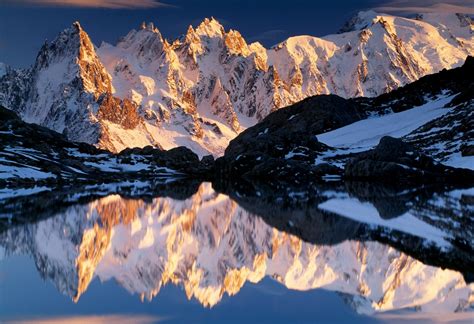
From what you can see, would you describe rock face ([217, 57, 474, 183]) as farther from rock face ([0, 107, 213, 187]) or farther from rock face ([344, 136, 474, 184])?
rock face ([0, 107, 213, 187])

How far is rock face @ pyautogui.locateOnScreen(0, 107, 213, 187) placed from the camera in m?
113

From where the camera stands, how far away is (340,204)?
220 feet

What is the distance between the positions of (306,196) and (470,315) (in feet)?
190

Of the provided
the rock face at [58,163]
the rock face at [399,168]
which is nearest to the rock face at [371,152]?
the rock face at [399,168]

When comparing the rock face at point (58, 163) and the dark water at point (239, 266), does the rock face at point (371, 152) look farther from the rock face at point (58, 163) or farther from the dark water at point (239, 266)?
the dark water at point (239, 266)

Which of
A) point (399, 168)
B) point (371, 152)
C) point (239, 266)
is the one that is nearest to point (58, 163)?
point (371, 152)

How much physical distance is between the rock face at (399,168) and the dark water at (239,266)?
188 ft

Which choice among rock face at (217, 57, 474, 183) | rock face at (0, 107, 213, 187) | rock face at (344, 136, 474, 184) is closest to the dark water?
rock face at (0, 107, 213, 187)

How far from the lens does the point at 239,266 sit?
3262 cm

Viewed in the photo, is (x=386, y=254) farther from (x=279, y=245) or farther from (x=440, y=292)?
(x=440, y=292)

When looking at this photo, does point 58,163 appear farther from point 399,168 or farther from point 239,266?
point 239,266

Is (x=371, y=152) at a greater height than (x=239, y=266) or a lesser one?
greater

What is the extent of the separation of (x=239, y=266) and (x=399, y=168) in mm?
92127

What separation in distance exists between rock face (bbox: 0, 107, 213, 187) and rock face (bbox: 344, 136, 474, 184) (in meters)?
39.5
